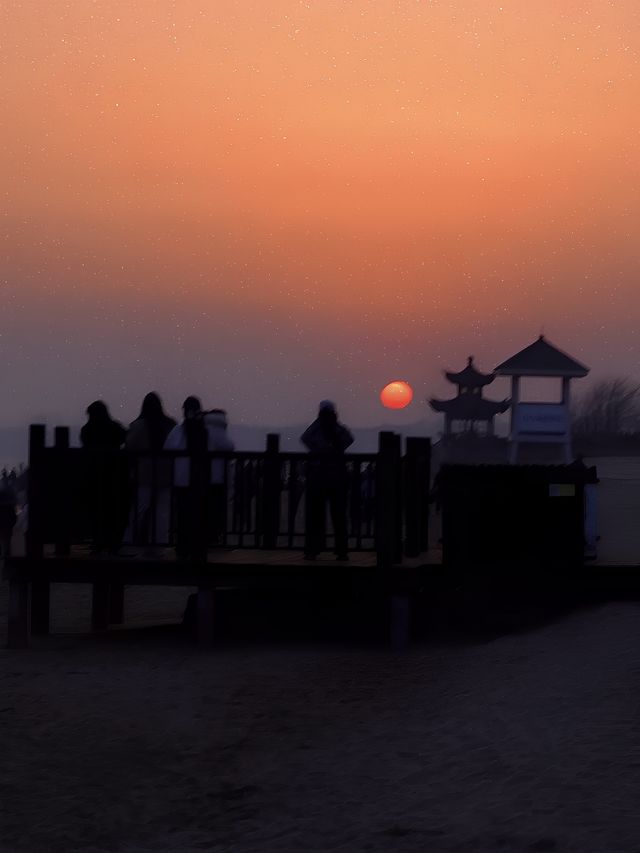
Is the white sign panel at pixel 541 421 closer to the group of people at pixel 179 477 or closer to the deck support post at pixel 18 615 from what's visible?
the group of people at pixel 179 477

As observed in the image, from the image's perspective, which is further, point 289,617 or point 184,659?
point 289,617

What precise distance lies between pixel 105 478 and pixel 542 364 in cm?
3584

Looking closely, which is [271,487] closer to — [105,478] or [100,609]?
[105,478]

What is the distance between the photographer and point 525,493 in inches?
598

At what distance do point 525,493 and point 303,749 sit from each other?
19.5 ft

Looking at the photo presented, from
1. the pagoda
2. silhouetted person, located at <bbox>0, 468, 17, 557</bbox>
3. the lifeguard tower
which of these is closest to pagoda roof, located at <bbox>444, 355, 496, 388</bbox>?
the pagoda

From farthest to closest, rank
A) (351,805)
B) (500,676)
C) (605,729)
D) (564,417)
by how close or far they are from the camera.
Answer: (564,417) → (500,676) → (605,729) → (351,805)

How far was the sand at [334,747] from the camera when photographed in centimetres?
795

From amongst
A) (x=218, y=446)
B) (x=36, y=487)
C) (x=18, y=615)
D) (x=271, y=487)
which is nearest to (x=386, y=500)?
(x=271, y=487)

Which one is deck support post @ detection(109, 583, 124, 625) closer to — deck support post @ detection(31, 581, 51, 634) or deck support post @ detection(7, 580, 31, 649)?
deck support post @ detection(31, 581, 51, 634)

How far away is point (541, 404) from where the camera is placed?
4600 centimetres

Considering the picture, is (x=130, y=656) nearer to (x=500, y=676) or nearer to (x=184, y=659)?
(x=184, y=659)

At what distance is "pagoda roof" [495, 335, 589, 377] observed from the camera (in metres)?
47.4

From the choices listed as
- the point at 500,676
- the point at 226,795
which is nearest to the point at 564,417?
the point at 500,676
